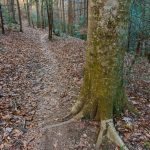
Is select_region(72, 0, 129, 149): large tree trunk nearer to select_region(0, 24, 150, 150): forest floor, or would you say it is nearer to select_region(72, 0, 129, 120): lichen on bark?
select_region(72, 0, 129, 120): lichen on bark

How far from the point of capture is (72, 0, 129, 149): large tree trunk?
505 centimetres

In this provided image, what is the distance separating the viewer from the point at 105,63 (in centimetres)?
529

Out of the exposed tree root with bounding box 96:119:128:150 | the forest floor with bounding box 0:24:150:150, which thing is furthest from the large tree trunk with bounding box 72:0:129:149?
the forest floor with bounding box 0:24:150:150

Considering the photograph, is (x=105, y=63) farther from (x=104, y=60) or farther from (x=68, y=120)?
(x=68, y=120)

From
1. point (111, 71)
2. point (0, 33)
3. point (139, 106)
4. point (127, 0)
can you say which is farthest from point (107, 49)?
point (0, 33)

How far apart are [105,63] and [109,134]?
1.48 m

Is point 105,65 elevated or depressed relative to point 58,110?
elevated

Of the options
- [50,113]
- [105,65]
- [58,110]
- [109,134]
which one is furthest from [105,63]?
[50,113]

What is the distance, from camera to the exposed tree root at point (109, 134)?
5.18 m

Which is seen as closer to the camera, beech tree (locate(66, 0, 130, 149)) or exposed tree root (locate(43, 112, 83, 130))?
beech tree (locate(66, 0, 130, 149))

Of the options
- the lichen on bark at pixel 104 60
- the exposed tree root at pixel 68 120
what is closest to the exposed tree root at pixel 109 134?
the lichen on bark at pixel 104 60

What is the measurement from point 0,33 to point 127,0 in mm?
18395

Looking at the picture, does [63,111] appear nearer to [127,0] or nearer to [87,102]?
[87,102]

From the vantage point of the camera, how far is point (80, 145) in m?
5.25
